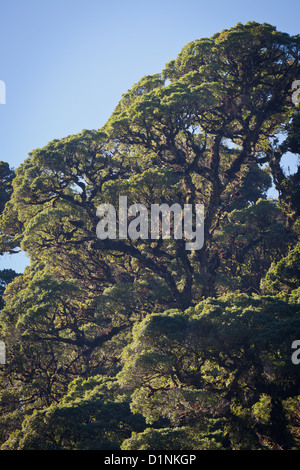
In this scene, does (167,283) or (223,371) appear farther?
(167,283)

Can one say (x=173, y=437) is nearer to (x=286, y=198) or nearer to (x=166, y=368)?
(x=166, y=368)

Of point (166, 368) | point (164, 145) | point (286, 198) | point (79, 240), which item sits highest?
point (164, 145)

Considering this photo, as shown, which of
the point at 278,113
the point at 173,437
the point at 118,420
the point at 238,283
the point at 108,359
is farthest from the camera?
the point at 278,113

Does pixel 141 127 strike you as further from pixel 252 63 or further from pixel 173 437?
pixel 173 437

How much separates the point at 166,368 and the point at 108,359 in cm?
983

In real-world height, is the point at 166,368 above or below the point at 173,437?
above

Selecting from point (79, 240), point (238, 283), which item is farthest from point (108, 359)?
point (238, 283)

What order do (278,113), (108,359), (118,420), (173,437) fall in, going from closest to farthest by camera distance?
(173,437)
(118,420)
(108,359)
(278,113)

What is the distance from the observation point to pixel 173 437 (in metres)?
14.4

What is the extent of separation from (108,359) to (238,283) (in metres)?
9.58

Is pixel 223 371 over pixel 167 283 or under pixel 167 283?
under

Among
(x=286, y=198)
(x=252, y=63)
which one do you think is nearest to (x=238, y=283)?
(x=286, y=198)

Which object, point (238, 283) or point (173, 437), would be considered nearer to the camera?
point (173, 437)

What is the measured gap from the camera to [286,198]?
27.4 m
